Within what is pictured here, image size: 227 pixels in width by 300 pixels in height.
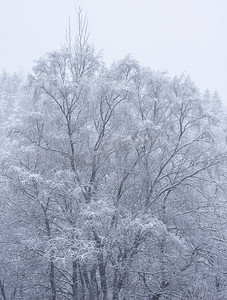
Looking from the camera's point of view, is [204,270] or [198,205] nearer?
[204,270]

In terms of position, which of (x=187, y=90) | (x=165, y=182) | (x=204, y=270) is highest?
(x=187, y=90)

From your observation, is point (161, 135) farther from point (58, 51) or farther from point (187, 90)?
point (58, 51)

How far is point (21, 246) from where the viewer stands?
38.8ft

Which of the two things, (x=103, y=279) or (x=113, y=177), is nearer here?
(x=103, y=279)

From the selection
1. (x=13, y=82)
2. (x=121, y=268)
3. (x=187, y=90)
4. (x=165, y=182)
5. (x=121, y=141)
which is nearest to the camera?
(x=121, y=268)

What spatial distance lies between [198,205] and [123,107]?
4.61 m

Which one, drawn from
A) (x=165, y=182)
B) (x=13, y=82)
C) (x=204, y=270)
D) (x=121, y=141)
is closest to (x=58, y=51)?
(x=121, y=141)

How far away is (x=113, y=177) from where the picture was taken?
39.2ft

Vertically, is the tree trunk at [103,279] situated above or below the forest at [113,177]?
below

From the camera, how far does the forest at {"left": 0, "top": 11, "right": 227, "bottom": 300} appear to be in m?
11.0

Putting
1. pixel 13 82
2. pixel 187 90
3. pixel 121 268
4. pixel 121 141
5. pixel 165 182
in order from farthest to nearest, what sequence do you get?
pixel 13 82 < pixel 165 182 < pixel 187 90 < pixel 121 141 < pixel 121 268

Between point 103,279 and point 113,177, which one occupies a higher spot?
point 113,177

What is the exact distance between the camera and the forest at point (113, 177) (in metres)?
11.0

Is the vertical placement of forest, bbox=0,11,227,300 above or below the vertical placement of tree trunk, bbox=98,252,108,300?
above
